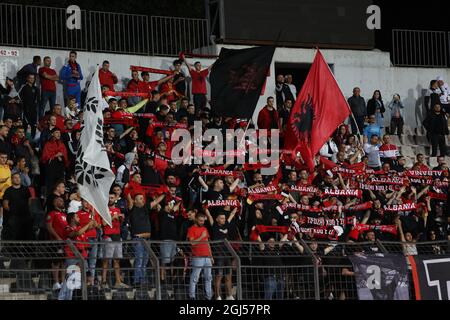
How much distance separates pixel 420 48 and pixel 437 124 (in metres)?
5.07

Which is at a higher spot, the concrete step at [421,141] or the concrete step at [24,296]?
the concrete step at [421,141]

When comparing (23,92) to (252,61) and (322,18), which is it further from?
(322,18)

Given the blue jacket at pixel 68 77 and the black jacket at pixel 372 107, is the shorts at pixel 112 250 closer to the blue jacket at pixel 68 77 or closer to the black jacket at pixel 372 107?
the blue jacket at pixel 68 77

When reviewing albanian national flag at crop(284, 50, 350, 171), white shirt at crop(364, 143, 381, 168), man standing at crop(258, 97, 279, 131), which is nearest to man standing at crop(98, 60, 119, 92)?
man standing at crop(258, 97, 279, 131)

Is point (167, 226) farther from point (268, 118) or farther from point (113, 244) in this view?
point (268, 118)

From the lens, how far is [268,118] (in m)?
29.5

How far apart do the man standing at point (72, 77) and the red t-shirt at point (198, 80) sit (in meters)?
2.75

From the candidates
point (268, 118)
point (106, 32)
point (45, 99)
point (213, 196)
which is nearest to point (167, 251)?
point (213, 196)

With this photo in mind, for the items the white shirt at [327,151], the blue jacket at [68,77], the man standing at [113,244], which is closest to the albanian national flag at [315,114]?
the white shirt at [327,151]

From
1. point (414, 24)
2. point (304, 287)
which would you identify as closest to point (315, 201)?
point (304, 287)

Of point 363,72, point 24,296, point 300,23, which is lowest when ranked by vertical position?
point 24,296

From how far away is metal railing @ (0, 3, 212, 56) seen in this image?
107 ft

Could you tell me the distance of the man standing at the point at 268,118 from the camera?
29.5m
